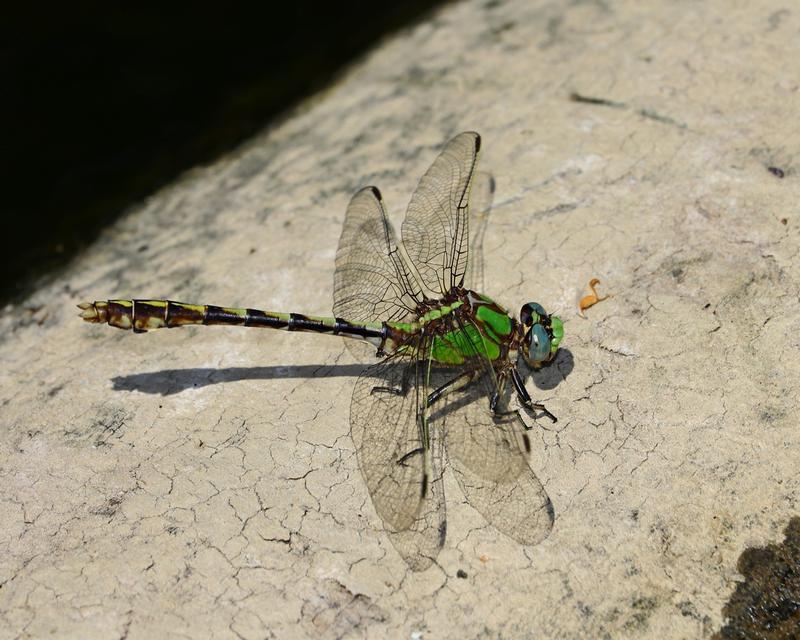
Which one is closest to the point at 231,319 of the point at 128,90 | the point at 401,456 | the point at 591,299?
the point at 401,456

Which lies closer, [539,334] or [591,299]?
[539,334]

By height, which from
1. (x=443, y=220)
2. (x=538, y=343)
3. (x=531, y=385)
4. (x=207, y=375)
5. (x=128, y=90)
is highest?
(x=128, y=90)

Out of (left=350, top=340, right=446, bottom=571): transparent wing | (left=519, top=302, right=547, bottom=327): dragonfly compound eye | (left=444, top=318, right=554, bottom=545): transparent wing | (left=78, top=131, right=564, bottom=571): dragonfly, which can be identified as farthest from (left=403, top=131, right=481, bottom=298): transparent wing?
(left=444, top=318, right=554, bottom=545): transparent wing

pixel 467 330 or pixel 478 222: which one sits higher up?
pixel 478 222

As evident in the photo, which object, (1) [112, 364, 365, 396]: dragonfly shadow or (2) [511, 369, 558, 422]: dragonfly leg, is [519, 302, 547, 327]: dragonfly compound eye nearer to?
(2) [511, 369, 558, 422]: dragonfly leg

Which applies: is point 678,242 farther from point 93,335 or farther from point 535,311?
point 93,335

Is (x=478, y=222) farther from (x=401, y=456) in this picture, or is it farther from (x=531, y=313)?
(x=401, y=456)

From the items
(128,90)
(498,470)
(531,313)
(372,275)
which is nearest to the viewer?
(498,470)
